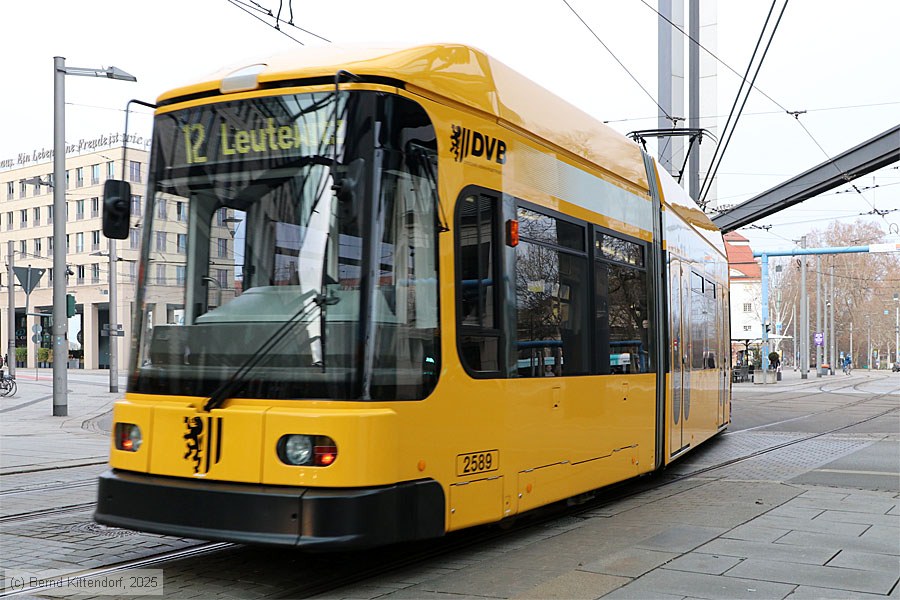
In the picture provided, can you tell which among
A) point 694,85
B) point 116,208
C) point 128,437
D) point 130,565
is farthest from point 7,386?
point 128,437

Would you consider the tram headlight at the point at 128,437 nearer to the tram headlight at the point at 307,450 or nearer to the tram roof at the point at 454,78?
the tram headlight at the point at 307,450

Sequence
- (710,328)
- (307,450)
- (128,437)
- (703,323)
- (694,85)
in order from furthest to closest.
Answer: (694,85)
(710,328)
(703,323)
(128,437)
(307,450)

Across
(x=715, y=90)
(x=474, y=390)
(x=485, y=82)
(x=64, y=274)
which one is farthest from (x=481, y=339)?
(x=715, y=90)

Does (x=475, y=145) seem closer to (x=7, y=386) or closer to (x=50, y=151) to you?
(x=7, y=386)

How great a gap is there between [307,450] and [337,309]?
31.4 inches

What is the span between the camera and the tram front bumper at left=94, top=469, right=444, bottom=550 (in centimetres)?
519

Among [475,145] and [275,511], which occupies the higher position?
[475,145]

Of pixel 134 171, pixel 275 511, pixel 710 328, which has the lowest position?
pixel 275 511

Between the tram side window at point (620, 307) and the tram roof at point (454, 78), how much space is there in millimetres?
986

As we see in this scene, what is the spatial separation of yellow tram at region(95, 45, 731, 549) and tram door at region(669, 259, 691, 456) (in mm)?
3784

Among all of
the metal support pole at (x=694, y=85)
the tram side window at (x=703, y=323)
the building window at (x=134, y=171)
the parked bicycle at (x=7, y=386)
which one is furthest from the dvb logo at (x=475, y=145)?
the parked bicycle at (x=7, y=386)

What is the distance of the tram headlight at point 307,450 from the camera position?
5.32 metres

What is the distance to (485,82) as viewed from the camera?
22.0ft

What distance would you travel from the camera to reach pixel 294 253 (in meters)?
5.58
